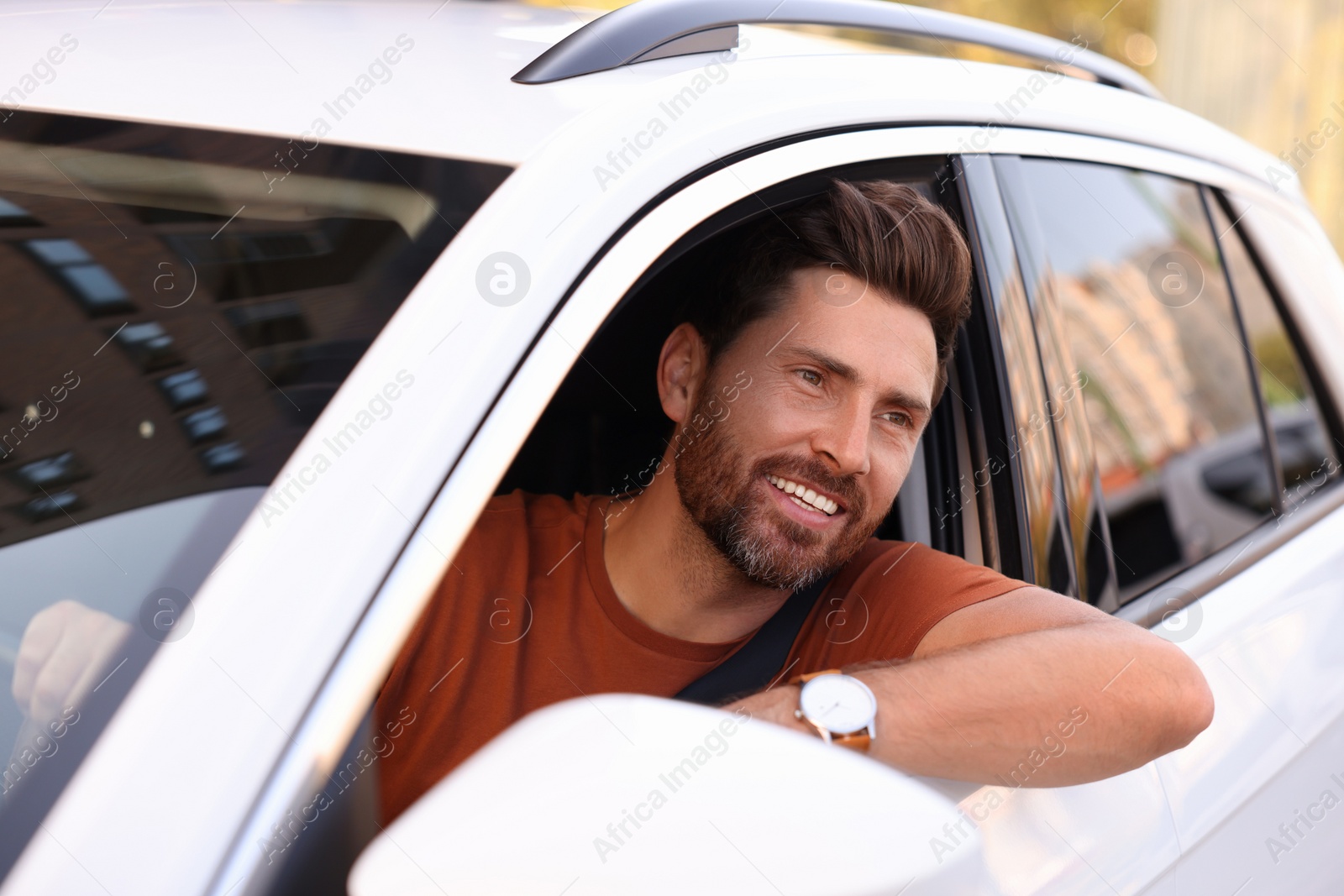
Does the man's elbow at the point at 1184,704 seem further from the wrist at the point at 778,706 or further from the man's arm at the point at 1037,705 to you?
the wrist at the point at 778,706

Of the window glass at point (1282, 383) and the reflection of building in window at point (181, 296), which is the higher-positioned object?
the reflection of building in window at point (181, 296)

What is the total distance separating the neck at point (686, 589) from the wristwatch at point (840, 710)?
631mm

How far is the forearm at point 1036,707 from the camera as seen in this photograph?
1237 millimetres

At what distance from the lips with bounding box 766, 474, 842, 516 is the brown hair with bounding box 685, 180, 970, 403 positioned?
0.31 m

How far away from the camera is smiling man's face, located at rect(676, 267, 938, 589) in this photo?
1812 millimetres

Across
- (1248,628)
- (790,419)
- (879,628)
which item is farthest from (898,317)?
(1248,628)

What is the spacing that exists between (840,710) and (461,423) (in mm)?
543

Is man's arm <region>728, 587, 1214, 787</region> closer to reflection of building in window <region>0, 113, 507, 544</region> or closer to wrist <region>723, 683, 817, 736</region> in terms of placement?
wrist <region>723, 683, 817, 736</region>

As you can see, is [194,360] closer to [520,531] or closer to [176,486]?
[176,486]

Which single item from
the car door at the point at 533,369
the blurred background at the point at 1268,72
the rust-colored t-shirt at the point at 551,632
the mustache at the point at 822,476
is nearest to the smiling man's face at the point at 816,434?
the mustache at the point at 822,476

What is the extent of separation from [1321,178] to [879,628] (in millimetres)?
9199

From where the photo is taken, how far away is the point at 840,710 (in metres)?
1.22

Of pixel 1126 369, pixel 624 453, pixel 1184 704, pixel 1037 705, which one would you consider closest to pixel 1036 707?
pixel 1037 705

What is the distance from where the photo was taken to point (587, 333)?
1086mm
